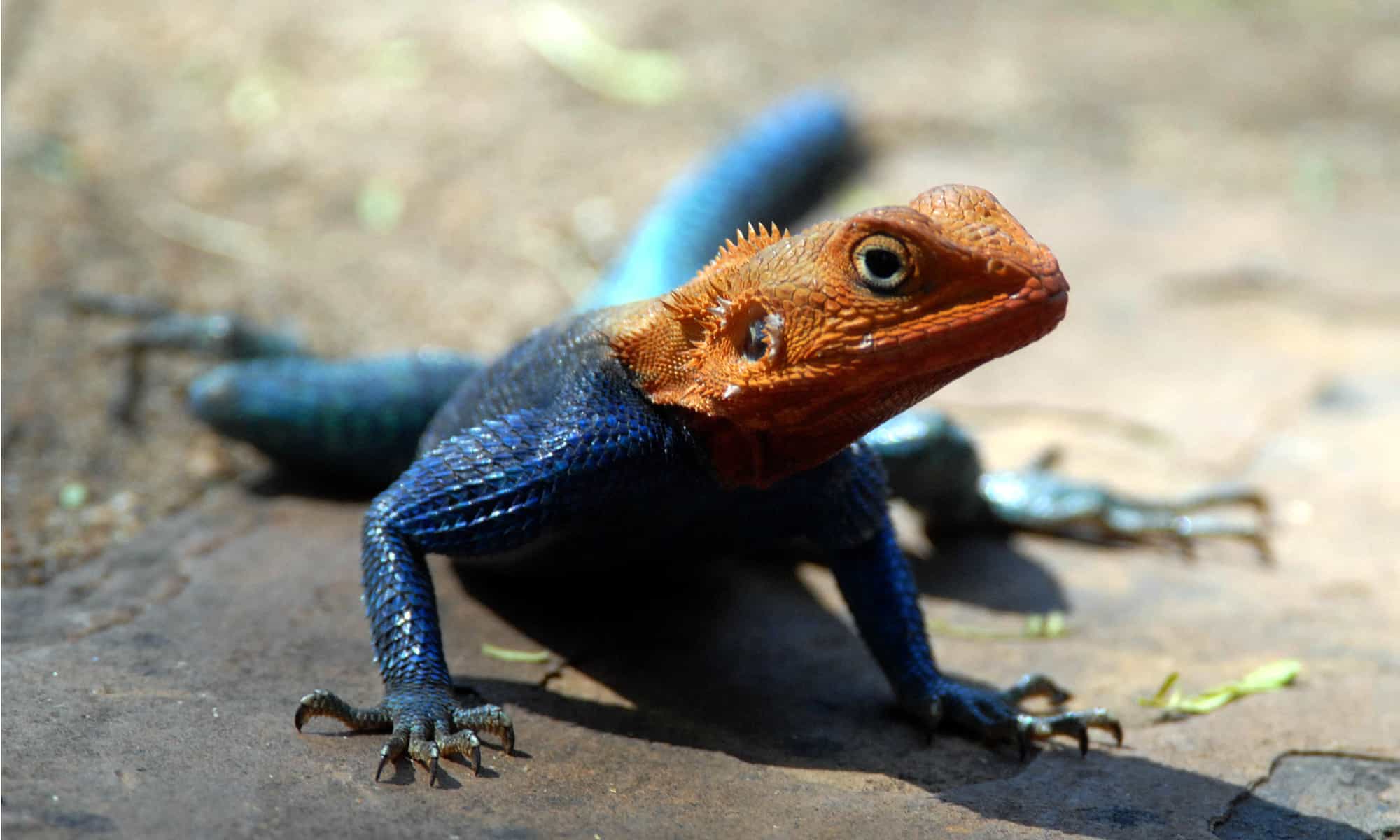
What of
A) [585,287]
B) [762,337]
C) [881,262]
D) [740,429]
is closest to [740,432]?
[740,429]

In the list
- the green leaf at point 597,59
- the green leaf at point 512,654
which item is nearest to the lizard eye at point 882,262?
the green leaf at point 512,654

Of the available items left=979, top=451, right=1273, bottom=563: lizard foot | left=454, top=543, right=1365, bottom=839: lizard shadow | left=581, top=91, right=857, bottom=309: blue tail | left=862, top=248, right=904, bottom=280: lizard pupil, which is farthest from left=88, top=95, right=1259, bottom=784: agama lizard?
left=581, top=91, right=857, bottom=309: blue tail

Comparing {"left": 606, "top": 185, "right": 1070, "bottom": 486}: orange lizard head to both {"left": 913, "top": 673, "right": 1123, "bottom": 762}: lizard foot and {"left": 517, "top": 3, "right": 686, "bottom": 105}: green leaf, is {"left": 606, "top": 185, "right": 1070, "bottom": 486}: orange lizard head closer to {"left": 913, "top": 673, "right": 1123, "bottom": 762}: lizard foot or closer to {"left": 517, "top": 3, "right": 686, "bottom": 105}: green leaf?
{"left": 913, "top": 673, "right": 1123, "bottom": 762}: lizard foot

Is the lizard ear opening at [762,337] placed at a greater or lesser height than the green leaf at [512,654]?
greater

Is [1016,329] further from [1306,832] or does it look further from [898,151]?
[898,151]

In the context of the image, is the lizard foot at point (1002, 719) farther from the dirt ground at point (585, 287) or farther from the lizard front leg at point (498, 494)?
the lizard front leg at point (498, 494)

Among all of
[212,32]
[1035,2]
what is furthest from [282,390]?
[1035,2]
